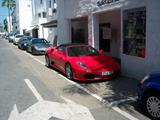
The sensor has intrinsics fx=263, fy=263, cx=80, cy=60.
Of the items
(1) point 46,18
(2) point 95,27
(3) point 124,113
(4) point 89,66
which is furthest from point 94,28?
(1) point 46,18

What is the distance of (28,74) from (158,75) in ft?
24.2

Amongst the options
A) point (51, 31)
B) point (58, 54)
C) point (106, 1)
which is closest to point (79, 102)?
point (58, 54)

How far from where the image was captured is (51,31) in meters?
32.7

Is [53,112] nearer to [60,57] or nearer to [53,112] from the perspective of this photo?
[53,112]

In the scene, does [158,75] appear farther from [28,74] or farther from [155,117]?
[28,74]

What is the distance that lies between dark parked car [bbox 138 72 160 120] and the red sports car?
361 centimetres

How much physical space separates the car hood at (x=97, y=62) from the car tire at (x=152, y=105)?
154 inches

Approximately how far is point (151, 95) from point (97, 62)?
14.8 feet

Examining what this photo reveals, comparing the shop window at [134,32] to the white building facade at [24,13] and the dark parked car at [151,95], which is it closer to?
the dark parked car at [151,95]

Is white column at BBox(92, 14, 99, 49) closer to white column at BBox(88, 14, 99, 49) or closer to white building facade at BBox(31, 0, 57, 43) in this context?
white column at BBox(88, 14, 99, 49)

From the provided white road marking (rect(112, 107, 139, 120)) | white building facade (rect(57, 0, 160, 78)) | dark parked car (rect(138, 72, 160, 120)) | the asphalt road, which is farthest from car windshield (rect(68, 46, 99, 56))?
dark parked car (rect(138, 72, 160, 120))

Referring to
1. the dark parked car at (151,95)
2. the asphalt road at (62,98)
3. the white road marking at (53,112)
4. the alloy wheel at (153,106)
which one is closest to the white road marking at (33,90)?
the asphalt road at (62,98)

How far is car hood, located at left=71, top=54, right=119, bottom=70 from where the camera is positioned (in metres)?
9.82

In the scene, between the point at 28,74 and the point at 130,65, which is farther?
the point at 28,74
